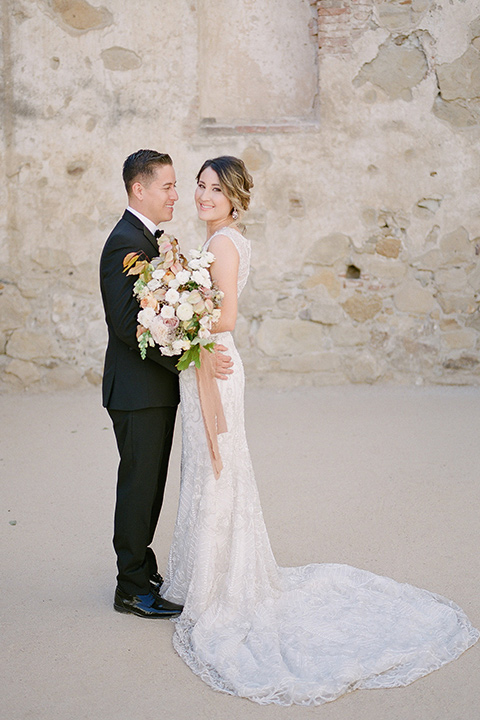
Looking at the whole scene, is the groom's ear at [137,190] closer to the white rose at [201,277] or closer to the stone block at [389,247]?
the white rose at [201,277]

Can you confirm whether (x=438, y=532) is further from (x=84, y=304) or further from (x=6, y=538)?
(x=84, y=304)

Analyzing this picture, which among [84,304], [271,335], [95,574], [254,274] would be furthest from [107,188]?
[95,574]

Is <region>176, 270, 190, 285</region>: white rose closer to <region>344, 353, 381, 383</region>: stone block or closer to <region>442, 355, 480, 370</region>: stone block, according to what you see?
<region>344, 353, 381, 383</region>: stone block

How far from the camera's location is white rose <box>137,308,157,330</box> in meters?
3.12

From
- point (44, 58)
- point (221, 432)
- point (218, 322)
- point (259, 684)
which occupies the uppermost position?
point (44, 58)

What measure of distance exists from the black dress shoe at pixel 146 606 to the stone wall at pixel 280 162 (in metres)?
4.20

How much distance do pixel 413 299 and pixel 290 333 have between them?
1.17 m

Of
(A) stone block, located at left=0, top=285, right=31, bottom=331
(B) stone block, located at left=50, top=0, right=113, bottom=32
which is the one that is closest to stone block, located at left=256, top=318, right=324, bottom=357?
(A) stone block, located at left=0, top=285, right=31, bottom=331

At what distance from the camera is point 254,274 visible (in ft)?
24.4

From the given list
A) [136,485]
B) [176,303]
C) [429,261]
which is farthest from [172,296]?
[429,261]

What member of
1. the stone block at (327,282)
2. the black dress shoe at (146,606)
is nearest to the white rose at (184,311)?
the black dress shoe at (146,606)

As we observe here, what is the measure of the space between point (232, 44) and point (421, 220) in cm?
243

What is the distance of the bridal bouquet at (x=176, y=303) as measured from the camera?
3105mm

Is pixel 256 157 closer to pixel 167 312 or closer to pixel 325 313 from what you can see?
pixel 325 313
